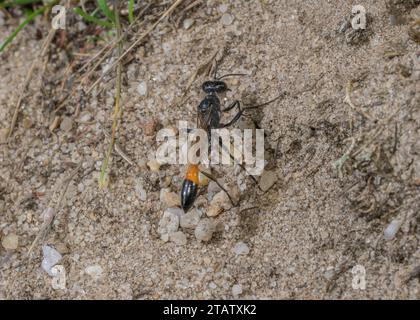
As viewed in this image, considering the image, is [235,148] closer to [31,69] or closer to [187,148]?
[187,148]

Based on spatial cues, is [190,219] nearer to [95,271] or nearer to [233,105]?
[95,271]

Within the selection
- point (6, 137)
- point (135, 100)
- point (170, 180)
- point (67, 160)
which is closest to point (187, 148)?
point (170, 180)

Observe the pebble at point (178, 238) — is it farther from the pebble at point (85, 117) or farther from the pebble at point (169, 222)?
the pebble at point (85, 117)

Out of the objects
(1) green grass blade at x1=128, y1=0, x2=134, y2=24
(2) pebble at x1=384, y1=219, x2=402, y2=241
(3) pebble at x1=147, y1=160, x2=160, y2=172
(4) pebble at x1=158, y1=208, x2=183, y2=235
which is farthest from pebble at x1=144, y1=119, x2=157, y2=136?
(2) pebble at x1=384, y1=219, x2=402, y2=241

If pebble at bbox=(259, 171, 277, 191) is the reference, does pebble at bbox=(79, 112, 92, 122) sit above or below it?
above

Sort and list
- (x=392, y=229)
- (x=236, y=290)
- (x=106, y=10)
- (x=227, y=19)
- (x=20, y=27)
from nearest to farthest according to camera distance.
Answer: (x=392, y=229)
(x=236, y=290)
(x=227, y=19)
(x=106, y=10)
(x=20, y=27)

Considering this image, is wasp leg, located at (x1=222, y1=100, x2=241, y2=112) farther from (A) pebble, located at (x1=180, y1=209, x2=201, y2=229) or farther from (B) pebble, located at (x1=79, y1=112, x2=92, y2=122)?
(B) pebble, located at (x1=79, y1=112, x2=92, y2=122)

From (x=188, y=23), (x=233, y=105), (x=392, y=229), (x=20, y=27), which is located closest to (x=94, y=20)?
(x=20, y=27)
